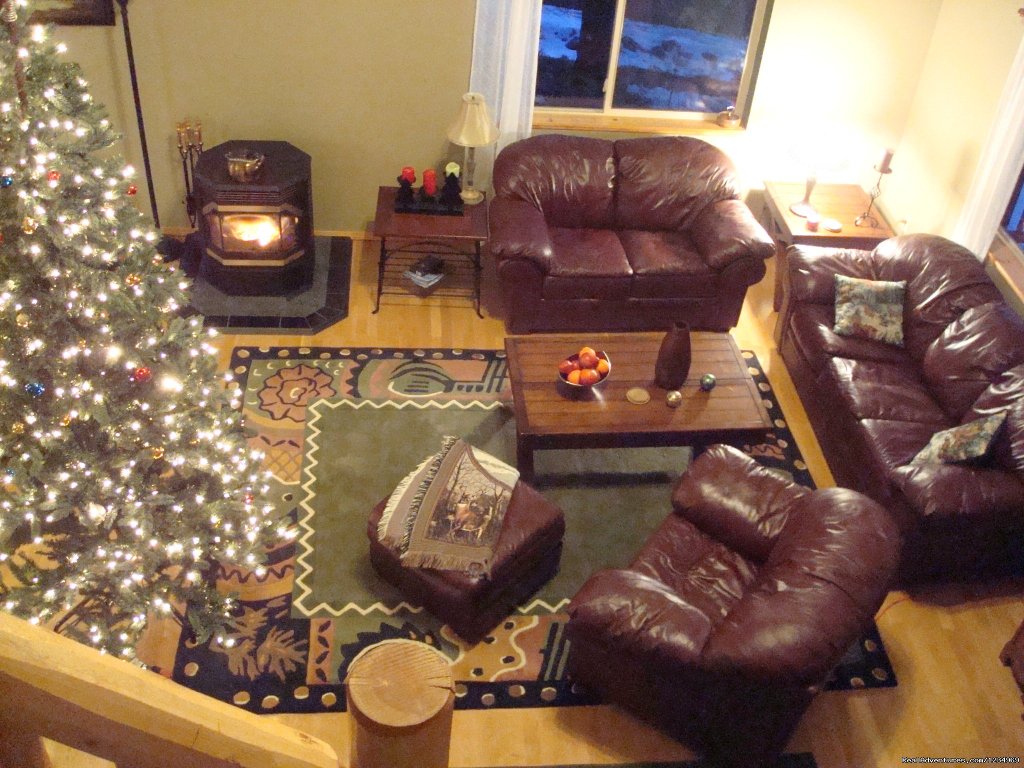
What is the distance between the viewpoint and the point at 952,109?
5355 millimetres

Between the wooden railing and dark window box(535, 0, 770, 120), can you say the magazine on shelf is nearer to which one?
dark window box(535, 0, 770, 120)

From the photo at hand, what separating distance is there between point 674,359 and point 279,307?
2.39 m

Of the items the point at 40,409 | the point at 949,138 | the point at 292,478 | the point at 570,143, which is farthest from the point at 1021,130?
the point at 40,409

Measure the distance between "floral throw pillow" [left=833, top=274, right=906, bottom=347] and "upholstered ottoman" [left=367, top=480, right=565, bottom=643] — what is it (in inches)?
80.5

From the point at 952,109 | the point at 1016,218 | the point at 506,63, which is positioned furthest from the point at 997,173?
the point at 506,63

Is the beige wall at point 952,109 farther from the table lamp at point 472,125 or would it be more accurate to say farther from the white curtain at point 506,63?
the table lamp at point 472,125

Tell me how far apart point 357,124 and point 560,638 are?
3.37m

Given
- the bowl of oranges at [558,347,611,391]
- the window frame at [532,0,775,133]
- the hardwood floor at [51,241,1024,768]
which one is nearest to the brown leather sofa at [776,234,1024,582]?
the hardwood floor at [51,241,1024,768]

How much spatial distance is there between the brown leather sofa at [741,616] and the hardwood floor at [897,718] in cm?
16

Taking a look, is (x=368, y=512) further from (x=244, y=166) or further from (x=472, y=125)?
(x=472, y=125)

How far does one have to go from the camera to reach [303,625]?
11.8 ft

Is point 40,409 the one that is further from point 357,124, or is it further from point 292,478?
point 357,124

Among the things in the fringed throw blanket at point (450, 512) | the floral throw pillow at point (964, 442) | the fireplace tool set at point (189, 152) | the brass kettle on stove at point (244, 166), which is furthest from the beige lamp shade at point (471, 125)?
the floral throw pillow at point (964, 442)

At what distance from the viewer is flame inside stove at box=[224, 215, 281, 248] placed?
5.08 metres
